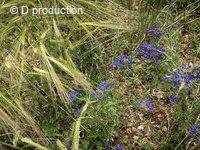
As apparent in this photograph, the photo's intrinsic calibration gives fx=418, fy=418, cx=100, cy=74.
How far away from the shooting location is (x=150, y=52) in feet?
9.42

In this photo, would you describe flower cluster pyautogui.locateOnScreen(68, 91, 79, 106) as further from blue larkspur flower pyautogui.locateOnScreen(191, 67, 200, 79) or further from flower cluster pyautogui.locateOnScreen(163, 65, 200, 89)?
blue larkspur flower pyautogui.locateOnScreen(191, 67, 200, 79)

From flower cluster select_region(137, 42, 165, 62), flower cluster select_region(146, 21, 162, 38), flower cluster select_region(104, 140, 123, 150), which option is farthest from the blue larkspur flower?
flower cluster select_region(104, 140, 123, 150)

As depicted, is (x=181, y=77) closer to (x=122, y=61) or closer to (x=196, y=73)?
(x=196, y=73)

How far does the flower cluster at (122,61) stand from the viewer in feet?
9.19

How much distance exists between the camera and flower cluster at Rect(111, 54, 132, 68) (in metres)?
2.80

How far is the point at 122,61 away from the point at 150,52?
0.21 metres

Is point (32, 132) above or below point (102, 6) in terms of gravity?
below

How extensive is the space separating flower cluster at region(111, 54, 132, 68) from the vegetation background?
0.12 ft

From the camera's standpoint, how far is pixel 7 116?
219 cm

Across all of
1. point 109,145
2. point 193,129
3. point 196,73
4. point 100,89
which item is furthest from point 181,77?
point 109,145

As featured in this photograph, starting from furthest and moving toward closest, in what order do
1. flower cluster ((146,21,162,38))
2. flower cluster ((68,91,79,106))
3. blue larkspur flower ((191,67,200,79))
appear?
flower cluster ((146,21,162,38))
blue larkspur flower ((191,67,200,79))
flower cluster ((68,91,79,106))

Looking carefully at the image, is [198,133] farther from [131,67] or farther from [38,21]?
[38,21]

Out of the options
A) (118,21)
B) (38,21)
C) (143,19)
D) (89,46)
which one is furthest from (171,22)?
(38,21)

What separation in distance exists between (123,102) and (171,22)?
0.83 meters
